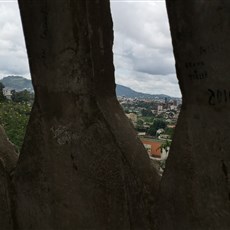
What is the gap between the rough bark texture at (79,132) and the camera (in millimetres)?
2803

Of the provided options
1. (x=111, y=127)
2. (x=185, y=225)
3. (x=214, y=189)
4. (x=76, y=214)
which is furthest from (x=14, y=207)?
(x=214, y=189)

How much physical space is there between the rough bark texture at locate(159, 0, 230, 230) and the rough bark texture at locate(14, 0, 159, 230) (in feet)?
0.89

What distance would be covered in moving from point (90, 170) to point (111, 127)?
0.32 meters

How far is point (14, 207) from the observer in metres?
3.39

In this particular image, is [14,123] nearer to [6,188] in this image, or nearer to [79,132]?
[6,188]

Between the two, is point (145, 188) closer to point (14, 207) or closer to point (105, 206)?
point (105, 206)

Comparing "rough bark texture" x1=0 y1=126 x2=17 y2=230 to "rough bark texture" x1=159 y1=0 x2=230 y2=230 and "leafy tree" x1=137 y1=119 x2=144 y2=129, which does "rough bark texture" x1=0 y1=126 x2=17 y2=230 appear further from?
"leafy tree" x1=137 y1=119 x2=144 y2=129

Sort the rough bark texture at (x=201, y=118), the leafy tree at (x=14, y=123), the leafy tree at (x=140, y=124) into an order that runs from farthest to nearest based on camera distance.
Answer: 1. the leafy tree at (x=14, y=123)
2. the leafy tree at (x=140, y=124)
3. the rough bark texture at (x=201, y=118)

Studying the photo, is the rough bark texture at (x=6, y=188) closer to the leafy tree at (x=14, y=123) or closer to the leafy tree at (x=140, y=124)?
the leafy tree at (x=140, y=124)

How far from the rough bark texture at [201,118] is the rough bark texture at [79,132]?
0.27 m

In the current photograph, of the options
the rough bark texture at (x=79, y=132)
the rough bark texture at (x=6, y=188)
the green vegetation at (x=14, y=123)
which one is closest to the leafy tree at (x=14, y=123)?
the green vegetation at (x=14, y=123)

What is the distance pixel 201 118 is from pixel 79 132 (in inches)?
34.4

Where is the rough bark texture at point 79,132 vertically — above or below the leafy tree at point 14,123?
above

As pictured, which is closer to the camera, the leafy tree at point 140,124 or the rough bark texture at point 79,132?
the rough bark texture at point 79,132
